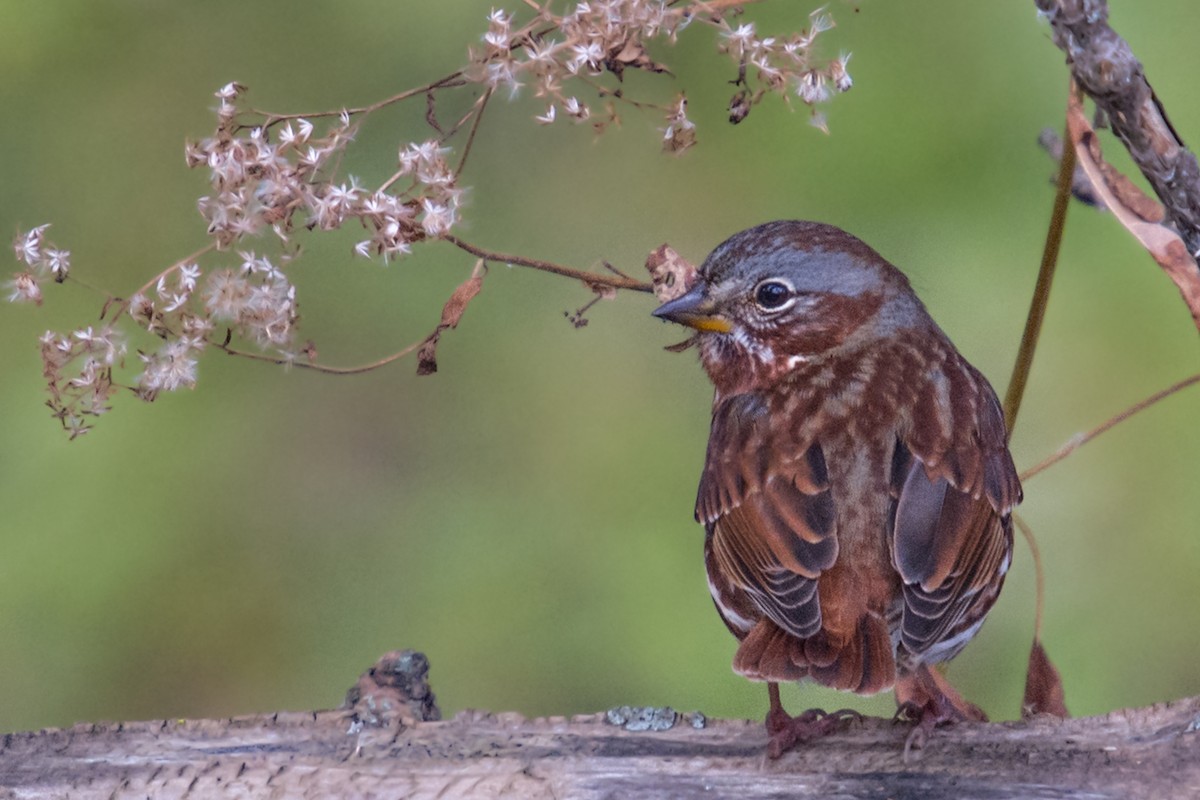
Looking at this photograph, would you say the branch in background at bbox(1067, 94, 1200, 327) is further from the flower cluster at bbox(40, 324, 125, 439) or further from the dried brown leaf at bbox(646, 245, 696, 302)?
the flower cluster at bbox(40, 324, 125, 439)

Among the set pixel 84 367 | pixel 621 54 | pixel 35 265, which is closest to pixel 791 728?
pixel 621 54

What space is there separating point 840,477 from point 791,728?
57 centimetres

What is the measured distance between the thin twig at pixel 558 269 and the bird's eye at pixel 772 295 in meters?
0.46

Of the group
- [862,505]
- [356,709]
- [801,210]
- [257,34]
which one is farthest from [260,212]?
[257,34]

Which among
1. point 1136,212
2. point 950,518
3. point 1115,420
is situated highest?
point 1136,212

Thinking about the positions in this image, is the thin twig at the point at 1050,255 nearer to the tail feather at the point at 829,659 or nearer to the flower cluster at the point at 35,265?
the tail feather at the point at 829,659

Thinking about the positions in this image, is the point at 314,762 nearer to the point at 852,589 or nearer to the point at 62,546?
the point at 852,589

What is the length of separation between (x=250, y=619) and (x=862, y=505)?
284 centimetres

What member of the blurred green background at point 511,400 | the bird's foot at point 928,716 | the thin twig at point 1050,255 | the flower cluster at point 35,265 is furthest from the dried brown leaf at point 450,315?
the blurred green background at point 511,400

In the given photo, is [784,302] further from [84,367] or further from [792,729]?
[84,367]

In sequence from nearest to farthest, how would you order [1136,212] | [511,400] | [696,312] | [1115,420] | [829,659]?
[1136,212]
[829,659]
[1115,420]
[696,312]
[511,400]

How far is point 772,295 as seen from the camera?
4.12 m

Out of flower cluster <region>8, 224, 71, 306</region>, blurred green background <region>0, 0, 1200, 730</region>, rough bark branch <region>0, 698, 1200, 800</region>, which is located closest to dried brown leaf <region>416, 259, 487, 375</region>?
flower cluster <region>8, 224, 71, 306</region>

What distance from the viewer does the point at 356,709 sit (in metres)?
3.75
